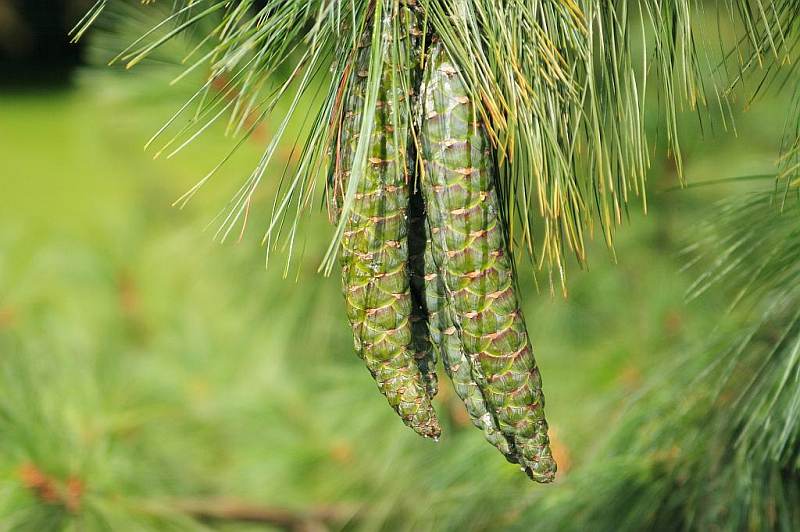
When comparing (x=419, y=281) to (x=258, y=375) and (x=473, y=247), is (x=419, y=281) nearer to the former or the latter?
(x=473, y=247)

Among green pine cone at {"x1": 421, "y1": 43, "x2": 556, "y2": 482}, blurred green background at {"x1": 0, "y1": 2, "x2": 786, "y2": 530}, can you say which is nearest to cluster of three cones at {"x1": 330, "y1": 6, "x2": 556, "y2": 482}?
green pine cone at {"x1": 421, "y1": 43, "x2": 556, "y2": 482}

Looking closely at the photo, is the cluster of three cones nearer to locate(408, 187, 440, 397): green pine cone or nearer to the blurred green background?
locate(408, 187, 440, 397): green pine cone

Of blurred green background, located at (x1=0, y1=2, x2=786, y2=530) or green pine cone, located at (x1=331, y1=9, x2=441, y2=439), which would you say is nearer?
green pine cone, located at (x1=331, y1=9, x2=441, y2=439)

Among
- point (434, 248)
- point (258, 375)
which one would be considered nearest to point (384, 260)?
point (434, 248)

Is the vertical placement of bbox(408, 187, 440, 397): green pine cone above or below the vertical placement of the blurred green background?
above

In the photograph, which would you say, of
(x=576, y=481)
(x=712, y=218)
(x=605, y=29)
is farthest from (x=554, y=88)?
(x=576, y=481)
